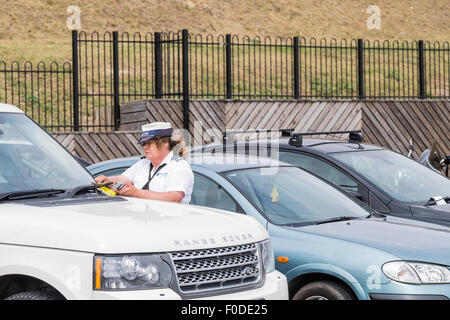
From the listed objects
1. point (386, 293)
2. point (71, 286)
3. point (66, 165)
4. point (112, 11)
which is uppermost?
point (112, 11)

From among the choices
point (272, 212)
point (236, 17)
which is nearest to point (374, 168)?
point (272, 212)

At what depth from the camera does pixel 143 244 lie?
4.55m

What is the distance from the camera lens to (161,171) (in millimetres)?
6898

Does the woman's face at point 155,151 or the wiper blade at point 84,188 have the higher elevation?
the woman's face at point 155,151

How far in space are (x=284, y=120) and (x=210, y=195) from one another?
11.0m

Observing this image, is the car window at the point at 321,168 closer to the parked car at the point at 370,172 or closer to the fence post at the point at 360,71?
the parked car at the point at 370,172

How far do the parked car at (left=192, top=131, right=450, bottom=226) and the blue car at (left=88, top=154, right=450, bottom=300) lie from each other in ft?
1.94

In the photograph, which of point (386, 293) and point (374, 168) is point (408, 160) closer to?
point (374, 168)

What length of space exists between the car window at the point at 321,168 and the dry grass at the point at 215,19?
25.4 meters

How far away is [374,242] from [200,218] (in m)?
1.82

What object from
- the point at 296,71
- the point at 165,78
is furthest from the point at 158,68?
the point at 296,71

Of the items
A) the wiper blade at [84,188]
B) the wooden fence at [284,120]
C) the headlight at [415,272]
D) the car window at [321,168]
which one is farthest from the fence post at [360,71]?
the wiper blade at [84,188]

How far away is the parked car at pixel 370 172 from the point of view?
8.30m

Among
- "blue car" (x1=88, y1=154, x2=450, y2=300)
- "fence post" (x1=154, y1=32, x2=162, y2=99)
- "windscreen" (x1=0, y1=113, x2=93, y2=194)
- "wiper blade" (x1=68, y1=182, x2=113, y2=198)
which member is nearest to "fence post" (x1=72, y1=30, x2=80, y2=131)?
"fence post" (x1=154, y1=32, x2=162, y2=99)
